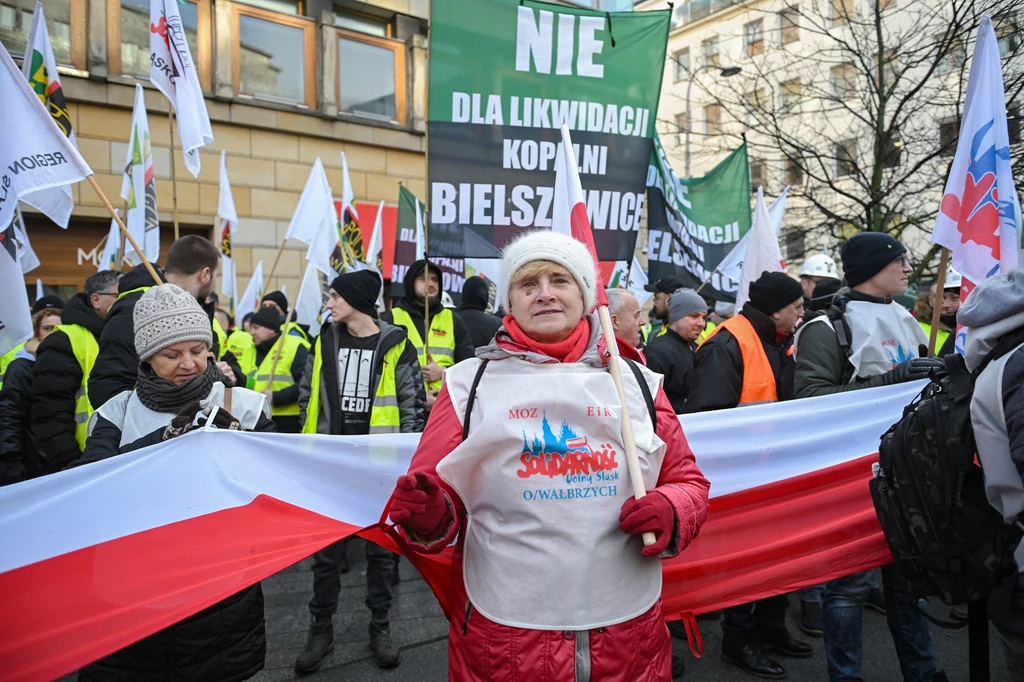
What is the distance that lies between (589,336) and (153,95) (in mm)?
14177

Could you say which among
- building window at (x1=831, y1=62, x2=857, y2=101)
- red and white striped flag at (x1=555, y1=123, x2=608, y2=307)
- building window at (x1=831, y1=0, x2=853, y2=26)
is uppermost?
building window at (x1=831, y1=0, x2=853, y2=26)

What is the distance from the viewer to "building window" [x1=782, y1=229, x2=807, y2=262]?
1157 centimetres

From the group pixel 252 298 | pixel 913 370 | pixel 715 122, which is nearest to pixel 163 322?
pixel 913 370

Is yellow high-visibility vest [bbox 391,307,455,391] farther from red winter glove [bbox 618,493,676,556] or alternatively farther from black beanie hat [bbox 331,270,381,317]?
red winter glove [bbox 618,493,676,556]

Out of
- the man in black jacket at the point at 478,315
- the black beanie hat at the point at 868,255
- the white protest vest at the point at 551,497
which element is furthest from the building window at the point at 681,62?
the white protest vest at the point at 551,497

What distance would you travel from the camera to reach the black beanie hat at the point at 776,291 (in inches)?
167

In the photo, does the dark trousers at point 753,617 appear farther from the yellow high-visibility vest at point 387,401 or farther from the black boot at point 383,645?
the yellow high-visibility vest at point 387,401

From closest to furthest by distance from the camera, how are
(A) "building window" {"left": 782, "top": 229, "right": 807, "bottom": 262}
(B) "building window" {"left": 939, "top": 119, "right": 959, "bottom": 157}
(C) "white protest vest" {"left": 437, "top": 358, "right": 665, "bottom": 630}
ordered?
(C) "white protest vest" {"left": 437, "top": 358, "right": 665, "bottom": 630} < (B) "building window" {"left": 939, "top": 119, "right": 959, "bottom": 157} < (A) "building window" {"left": 782, "top": 229, "right": 807, "bottom": 262}

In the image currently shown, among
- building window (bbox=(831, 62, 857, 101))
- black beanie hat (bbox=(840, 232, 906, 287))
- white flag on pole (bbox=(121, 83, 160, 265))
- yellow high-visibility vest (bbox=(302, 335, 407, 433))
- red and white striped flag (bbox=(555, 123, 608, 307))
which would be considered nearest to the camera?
red and white striped flag (bbox=(555, 123, 608, 307))

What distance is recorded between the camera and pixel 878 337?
12.1 feet

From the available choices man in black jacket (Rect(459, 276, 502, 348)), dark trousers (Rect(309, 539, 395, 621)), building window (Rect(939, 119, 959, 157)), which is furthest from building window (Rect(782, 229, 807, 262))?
dark trousers (Rect(309, 539, 395, 621))

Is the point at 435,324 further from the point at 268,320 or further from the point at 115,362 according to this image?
the point at 115,362

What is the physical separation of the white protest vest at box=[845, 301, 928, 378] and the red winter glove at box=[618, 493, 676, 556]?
2.12 m

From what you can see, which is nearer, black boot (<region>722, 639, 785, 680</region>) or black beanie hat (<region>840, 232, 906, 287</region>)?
black beanie hat (<region>840, 232, 906, 287</region>)
